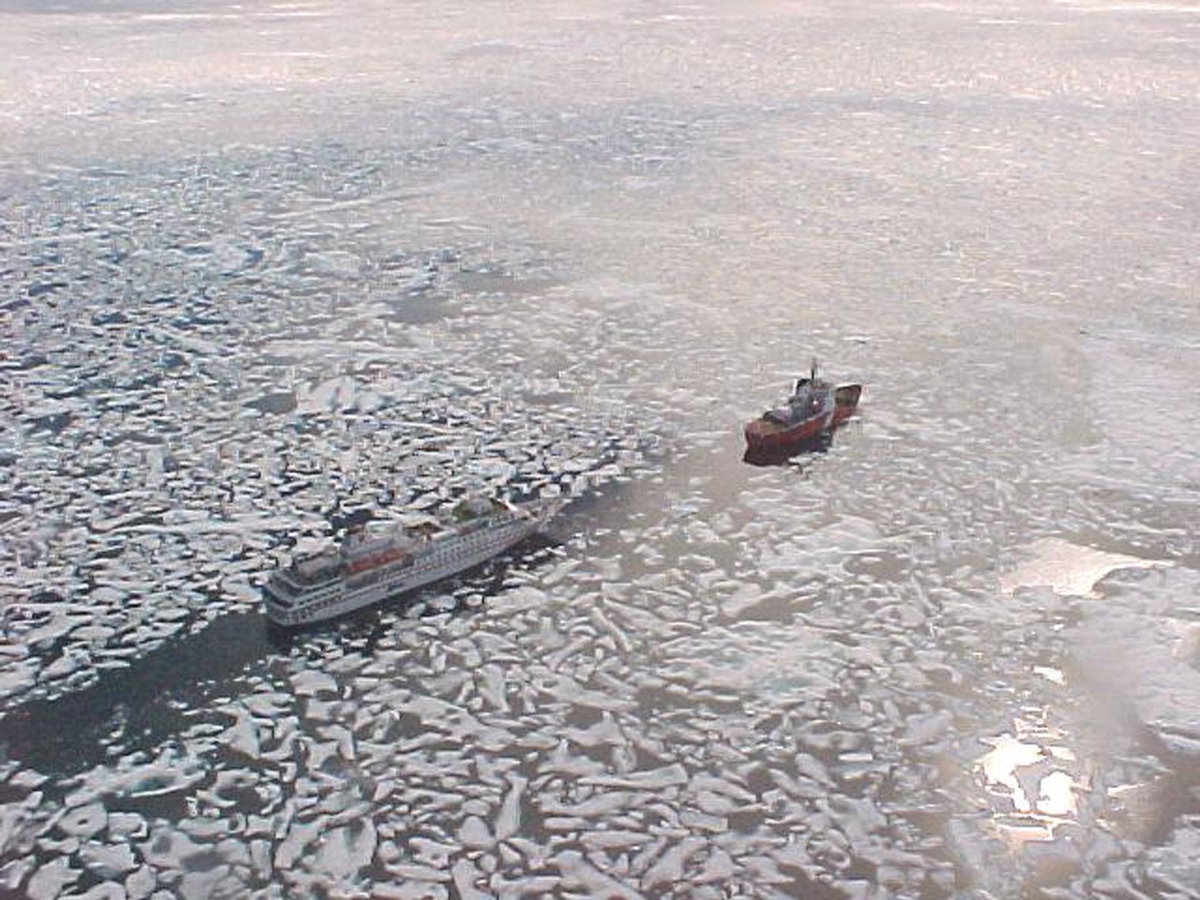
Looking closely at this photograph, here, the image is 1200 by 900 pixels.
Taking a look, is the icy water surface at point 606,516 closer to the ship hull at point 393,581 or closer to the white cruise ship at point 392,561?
the ship hull at point 393,581

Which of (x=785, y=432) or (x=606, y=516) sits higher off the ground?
(x=785, y=432)

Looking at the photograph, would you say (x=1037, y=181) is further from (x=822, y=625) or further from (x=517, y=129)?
(x=822, y=625)

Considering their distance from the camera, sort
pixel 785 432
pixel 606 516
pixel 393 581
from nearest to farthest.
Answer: pixel 393 581 → pixel 606 516 → pixel 785 432

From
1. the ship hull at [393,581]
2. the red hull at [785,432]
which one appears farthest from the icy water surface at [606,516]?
the red hull at [785,432]

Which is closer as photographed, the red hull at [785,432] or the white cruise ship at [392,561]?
the white cruise ship at [392,561]

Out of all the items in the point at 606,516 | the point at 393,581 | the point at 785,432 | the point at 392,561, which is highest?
the point at 392,561

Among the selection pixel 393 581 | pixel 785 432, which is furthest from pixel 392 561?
pixel 785 432

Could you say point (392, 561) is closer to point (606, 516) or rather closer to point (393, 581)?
point (393, 581)

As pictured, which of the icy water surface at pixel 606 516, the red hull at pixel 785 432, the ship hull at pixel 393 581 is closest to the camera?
the icy water surface at pixel 606 516
